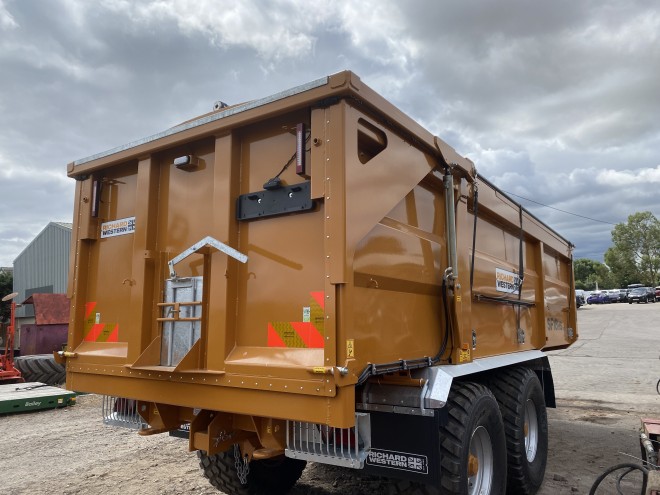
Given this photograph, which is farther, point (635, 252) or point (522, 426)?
point (635, 252)

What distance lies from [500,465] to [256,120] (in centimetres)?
305

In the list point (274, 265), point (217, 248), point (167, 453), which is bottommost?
point (167, 453)

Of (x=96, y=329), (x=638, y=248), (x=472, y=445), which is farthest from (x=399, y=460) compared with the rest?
(x=638, y=248)

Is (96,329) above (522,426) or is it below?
above

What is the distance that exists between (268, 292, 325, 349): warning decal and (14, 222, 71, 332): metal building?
83.2 ft

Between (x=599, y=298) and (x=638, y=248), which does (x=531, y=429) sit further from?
(x=638, y=248)

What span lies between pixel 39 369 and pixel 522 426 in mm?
10554

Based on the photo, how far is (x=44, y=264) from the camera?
2770 centimetres

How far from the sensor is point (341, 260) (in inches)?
104

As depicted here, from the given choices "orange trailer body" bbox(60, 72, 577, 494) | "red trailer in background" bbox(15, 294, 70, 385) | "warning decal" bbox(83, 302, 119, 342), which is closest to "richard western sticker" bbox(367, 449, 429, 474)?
"orange trailer body" bbox(60, 72, 577, 494)

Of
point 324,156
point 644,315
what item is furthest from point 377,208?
point 644,315

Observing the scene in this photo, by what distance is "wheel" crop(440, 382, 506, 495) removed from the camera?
3.07 meters

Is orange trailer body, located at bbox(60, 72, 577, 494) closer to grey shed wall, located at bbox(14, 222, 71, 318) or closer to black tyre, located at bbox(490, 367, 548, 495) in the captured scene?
black tyre, located at bbox(490, 367, 548, 495)

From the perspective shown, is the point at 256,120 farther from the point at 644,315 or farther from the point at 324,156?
the point at 644,315
